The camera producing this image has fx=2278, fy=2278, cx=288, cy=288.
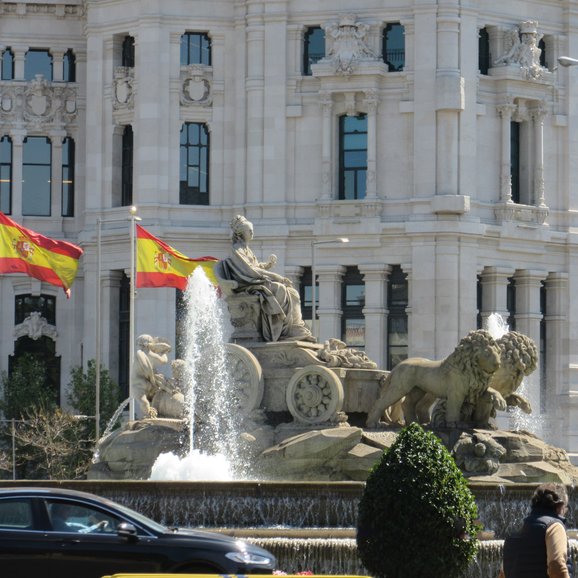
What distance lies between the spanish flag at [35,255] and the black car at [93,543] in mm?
36832

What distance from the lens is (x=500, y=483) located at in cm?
3694

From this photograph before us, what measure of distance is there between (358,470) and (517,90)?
1821 inches

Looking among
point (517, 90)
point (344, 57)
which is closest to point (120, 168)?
point (344, 57)

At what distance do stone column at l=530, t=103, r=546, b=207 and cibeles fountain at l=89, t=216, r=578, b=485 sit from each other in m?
42.7

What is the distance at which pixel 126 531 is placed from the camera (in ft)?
88.0

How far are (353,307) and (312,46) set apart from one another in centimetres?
980

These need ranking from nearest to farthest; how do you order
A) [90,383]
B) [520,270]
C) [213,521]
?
[213,521], [90,383], [520,270]

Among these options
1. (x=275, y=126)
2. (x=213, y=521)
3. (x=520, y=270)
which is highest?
(x=275, y=126)

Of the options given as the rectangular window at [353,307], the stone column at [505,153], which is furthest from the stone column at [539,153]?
the rectangular window at [353,307]

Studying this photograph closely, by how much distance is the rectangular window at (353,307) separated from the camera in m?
81.5

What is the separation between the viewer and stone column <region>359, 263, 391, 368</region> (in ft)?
264

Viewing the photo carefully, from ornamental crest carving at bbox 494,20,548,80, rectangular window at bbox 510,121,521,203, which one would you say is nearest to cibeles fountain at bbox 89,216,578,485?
ornamental crest carving at bbox 494,20,548,80

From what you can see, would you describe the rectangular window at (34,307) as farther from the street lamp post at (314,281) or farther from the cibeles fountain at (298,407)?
the cibeles fountain at (298,407)

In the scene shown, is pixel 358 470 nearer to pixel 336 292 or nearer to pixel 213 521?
pixel 213 521
